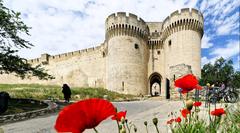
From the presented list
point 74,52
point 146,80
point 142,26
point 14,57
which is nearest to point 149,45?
point 142,26

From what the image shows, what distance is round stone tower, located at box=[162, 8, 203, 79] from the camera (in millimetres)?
36000

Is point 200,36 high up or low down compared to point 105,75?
up

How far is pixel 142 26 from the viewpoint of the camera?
3972 centimetres

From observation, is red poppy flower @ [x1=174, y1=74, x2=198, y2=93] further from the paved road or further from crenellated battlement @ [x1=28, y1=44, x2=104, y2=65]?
crenellated battlement @ [x1=28, y1=44, x2=104, y2=65]

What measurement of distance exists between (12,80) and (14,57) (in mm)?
41600

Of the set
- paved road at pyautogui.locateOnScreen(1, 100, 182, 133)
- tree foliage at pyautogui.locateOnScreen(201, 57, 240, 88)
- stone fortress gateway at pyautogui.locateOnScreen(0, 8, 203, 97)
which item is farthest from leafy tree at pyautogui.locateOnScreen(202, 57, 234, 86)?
paved road at pyautogui.locateOnScreen(1, 100, 182, 133)

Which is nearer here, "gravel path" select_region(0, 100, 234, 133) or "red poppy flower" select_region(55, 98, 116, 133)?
"red poppy flower" select_region(55, 98, 116, 133)

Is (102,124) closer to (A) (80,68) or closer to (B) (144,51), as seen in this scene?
(B) (144,51)

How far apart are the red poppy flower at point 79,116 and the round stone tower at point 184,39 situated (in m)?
35.4

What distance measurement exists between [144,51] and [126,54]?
3412 mm

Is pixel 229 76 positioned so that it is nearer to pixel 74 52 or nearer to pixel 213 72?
pixel 213 72

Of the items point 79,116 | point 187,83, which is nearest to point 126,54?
point 187,83

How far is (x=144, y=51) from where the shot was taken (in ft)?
128

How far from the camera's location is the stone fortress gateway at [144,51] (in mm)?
36125
